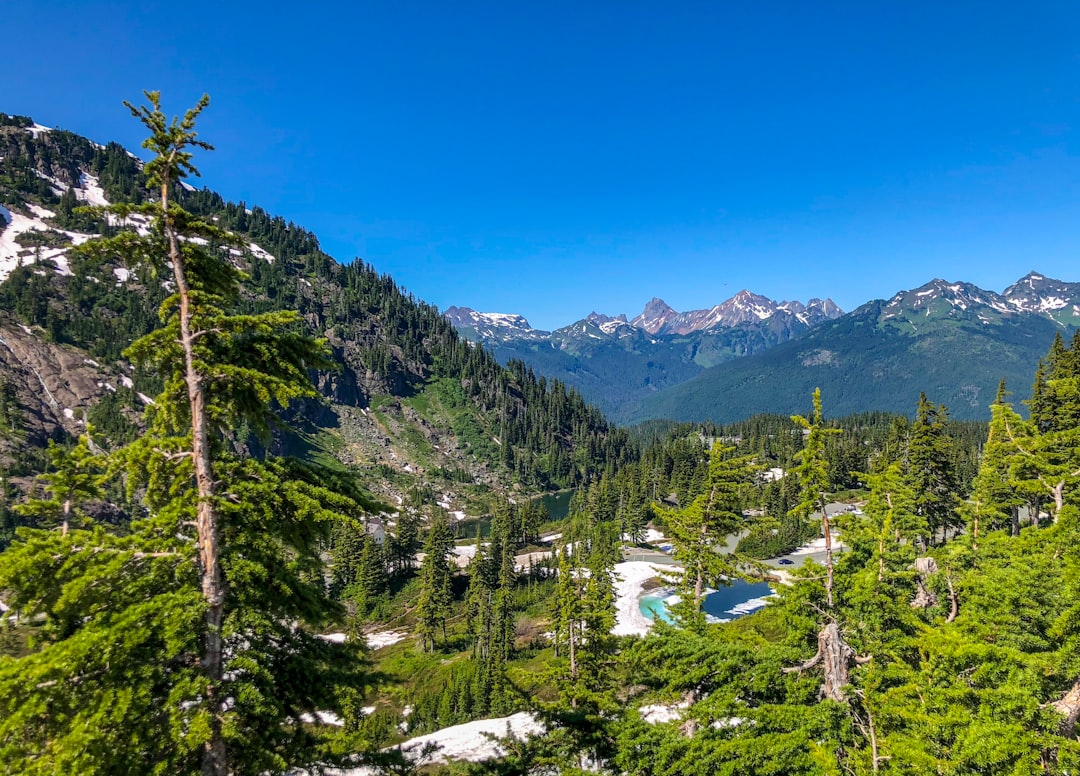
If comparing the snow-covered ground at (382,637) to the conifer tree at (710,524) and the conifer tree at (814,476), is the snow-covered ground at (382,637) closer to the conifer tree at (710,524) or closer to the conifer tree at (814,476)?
the conifer tree at (710,524)

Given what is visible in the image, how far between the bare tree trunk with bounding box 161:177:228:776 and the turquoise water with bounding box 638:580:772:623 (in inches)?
2195

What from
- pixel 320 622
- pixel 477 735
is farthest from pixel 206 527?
pixel 477 735

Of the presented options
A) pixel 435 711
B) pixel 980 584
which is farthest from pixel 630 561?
pixel 980 584

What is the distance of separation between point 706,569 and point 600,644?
604 centimetres

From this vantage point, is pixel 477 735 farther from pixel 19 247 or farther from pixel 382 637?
pixel 19 247

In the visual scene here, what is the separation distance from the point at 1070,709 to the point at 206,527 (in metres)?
21.2

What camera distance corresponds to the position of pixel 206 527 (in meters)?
7.87

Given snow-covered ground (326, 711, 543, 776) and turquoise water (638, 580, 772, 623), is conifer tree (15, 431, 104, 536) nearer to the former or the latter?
snow-covered ground (326, 711, 543, 776)

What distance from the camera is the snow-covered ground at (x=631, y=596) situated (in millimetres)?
55234

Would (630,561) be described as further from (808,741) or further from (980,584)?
(808,741)

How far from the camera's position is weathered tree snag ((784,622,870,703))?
13.3m

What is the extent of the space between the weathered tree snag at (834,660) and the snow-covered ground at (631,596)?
3336cm

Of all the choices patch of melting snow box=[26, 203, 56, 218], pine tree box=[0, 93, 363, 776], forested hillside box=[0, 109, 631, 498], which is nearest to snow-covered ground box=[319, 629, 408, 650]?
pine tree box=[0, 93, 363, 776]

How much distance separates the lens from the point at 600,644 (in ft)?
71.6
